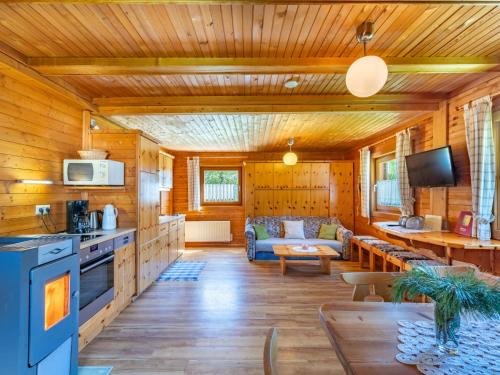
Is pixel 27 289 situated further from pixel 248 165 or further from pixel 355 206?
pixel 355 206

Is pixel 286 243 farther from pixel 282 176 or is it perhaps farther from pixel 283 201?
pixel 282 176

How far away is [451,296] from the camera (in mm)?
1036

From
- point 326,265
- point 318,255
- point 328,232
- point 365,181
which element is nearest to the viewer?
point 318,255

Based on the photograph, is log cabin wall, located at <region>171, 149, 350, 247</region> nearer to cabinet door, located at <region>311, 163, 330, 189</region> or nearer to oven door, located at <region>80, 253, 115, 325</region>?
cabinet door, located at <region>311, 163, 330, 189</region>

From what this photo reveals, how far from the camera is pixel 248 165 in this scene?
6.60 m

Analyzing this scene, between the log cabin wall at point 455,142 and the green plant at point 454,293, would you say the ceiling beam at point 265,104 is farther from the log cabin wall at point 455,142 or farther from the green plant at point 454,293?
the green plant at point 454,293

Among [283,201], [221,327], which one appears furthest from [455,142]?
[283,201]

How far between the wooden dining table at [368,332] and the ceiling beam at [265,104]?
2635mm

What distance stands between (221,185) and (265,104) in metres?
4.15

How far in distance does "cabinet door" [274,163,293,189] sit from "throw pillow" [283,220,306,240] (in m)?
0.90

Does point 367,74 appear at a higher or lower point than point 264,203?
higher

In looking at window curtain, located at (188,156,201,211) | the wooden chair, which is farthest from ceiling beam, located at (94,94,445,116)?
window curtain, located at (188,156,201,211)

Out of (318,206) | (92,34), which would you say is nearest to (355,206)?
(318,206)

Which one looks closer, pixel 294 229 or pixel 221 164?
pixel 294 229
